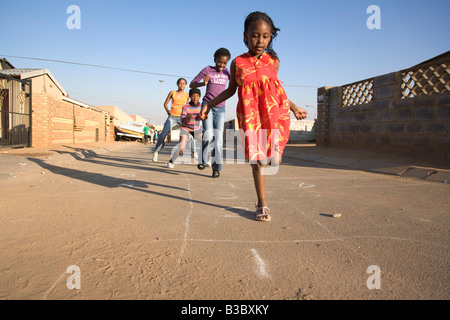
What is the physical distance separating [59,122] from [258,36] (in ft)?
39.0

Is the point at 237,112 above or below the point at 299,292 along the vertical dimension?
above

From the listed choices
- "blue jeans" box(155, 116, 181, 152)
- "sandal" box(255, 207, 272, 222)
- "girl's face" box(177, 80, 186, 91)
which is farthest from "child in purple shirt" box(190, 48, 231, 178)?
"sandal" box(255, 207, 272, 222)

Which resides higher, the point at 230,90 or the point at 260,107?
the point at 230,90

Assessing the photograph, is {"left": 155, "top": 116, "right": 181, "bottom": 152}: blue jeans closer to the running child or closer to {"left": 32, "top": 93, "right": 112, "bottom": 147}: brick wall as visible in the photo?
the running child

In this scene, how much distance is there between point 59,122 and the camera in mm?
12211

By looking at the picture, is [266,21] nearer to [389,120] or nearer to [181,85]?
[181,85]

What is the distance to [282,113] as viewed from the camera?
103 inches

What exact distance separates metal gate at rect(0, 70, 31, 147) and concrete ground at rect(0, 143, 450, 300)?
20.6ft

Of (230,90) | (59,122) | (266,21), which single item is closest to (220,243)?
(230,90)

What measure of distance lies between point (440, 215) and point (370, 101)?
6.95 meters
